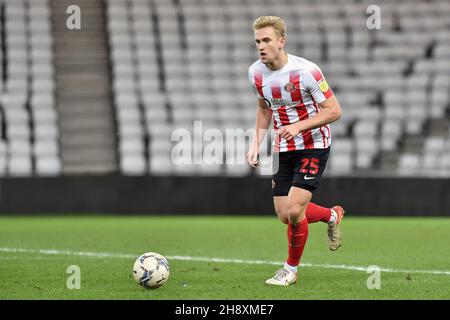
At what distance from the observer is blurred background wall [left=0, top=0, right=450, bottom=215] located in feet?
48.9

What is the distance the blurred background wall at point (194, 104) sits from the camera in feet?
48.9

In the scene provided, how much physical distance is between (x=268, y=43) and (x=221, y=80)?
1106 cm

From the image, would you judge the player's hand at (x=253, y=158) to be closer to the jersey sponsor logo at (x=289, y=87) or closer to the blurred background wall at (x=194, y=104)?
the jersey sponsor logo at (x=289, y=87)

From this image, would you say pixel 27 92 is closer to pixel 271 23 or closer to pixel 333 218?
pixel 333 218

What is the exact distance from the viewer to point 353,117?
56.5 feet

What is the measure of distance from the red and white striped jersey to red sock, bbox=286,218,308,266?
60cm

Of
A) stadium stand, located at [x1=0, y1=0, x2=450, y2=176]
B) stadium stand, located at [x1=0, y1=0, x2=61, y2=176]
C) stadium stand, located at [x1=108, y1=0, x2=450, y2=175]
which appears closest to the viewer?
stadium stand, located at [x1=0, y1=0, x2=61, y2=176]

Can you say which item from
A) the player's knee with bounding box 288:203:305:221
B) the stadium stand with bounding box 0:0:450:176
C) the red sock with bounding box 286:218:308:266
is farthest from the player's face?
the stadium stand with bounding box 0:0:450:176

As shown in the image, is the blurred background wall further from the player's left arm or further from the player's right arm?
the player's left arm

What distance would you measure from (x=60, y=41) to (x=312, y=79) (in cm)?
1257

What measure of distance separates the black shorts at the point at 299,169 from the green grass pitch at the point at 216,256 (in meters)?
0.74

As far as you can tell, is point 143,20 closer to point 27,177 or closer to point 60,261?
point 27,177

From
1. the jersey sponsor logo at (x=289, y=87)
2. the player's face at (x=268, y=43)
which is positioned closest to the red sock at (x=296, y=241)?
the jersey sponsor logo at (x=289, y=87)
